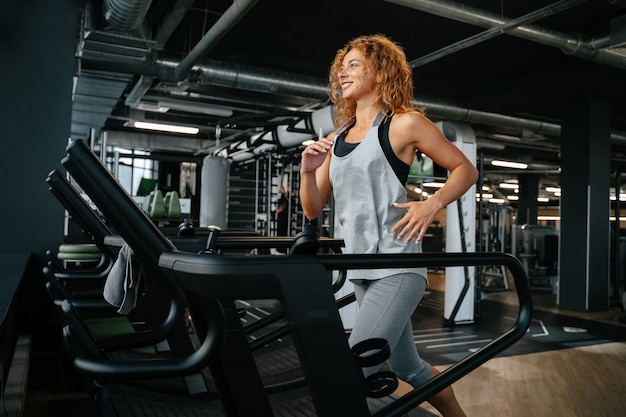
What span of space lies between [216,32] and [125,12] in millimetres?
762

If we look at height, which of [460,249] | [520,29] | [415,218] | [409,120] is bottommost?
[460,249]

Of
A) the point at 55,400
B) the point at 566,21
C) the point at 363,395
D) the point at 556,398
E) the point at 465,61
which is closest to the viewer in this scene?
the point at 363,395

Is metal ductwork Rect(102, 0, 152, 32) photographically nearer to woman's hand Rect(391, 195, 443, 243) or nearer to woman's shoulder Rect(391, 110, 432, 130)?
woman's shoulder Rect(391, 110, 432, 130)

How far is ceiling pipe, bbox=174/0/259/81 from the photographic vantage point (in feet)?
12.9

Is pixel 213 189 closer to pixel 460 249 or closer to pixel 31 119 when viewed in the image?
pixel 460 249

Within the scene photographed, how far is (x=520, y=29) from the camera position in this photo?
14.8 feet

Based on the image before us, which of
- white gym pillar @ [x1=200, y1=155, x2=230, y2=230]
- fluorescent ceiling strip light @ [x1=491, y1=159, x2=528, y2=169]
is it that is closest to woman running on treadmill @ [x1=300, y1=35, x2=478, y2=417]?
white gym pillar @ [x1=200, y1=155, x2=230, y2=230]

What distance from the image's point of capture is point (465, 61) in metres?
6.77

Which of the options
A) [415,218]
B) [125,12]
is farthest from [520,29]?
[415,218]

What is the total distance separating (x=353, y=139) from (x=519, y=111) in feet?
25.5

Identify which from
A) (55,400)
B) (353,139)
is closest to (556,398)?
(353,139)

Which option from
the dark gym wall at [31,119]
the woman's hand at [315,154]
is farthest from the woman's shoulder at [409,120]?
the dark gym wall at [31,119]

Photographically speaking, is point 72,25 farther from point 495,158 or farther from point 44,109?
point 495,158

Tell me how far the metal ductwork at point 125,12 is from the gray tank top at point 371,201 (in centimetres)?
289
